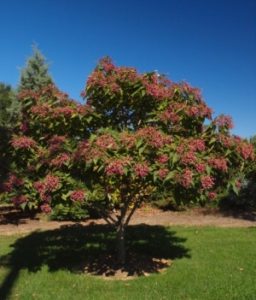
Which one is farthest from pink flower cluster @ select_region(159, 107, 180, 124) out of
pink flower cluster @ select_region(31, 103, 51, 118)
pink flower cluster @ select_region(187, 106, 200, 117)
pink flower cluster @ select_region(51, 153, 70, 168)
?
pink flower cluster @ select_region(31, 103, 51, 118)

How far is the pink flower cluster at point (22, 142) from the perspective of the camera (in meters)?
7.83

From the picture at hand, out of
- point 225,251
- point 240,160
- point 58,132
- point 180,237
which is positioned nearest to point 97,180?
point 58,132

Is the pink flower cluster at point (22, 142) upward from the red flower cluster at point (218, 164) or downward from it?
upward

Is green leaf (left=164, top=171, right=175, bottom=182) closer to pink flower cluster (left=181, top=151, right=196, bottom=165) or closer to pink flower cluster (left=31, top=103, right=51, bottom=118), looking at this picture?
pink flower cluster (left=181, top=151, right=196, bottom=165)

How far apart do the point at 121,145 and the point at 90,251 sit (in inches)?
162

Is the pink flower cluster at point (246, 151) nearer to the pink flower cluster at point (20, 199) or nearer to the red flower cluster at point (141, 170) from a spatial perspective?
the red flower cluster at point (141, 170)

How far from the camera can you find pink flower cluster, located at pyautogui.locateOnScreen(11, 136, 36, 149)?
7.83 meters

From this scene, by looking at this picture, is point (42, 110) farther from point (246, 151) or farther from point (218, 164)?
point (246, 151)

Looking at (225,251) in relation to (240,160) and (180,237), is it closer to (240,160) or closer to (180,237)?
(180,237)

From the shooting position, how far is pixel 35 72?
74.4 ft

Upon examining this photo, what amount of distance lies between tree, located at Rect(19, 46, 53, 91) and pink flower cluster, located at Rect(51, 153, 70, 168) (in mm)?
14728

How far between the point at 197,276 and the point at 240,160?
200cm

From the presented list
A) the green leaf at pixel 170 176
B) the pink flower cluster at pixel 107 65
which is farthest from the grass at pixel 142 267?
the pink flower cluster at pixel 107 65

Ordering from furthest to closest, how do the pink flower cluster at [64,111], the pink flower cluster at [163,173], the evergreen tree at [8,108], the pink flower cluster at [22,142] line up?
the evergreen tree at [8,108]
the pink flower cluster at [64,111]
the pink flower cluster at [22,142]
the pink flower cluster at [163,173]
